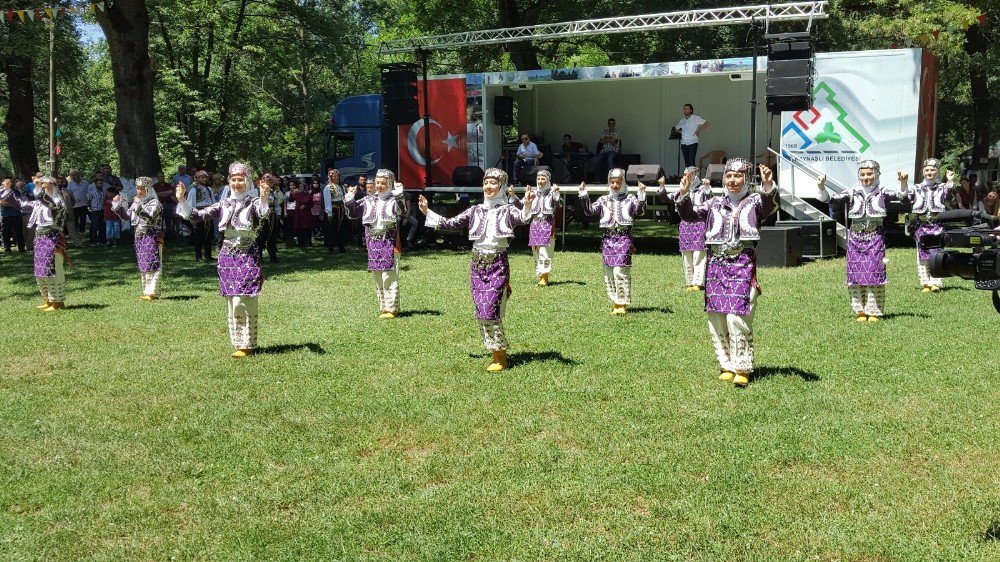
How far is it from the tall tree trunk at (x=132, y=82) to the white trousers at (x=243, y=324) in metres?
14.9

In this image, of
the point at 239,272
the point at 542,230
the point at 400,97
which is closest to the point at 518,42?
the point at 400,97

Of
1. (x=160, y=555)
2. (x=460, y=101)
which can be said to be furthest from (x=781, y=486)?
(x=460, y=101)

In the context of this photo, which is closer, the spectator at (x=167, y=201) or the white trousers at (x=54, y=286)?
the white trousers at (x=54, y=286)

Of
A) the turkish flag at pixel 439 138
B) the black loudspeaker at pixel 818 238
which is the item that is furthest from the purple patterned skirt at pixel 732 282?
the turkish flag at pixel 439 138

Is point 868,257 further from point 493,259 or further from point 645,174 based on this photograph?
point 645,174

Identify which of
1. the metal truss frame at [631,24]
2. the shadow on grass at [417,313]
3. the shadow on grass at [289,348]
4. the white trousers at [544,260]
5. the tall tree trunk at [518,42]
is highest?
the tall tree trunk at [518,42]

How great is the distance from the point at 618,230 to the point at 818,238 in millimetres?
7882

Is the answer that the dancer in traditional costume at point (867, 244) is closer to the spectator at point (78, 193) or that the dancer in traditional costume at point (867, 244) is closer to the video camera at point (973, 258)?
the video camera at point (973, 258)

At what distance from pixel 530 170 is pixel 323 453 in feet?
54.7

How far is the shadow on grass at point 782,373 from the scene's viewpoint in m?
9.14

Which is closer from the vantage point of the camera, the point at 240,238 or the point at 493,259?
the point at 493,259

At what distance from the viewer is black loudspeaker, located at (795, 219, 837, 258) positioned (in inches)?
759

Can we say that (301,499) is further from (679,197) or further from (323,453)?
(679,197)

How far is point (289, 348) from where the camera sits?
11250 mm
